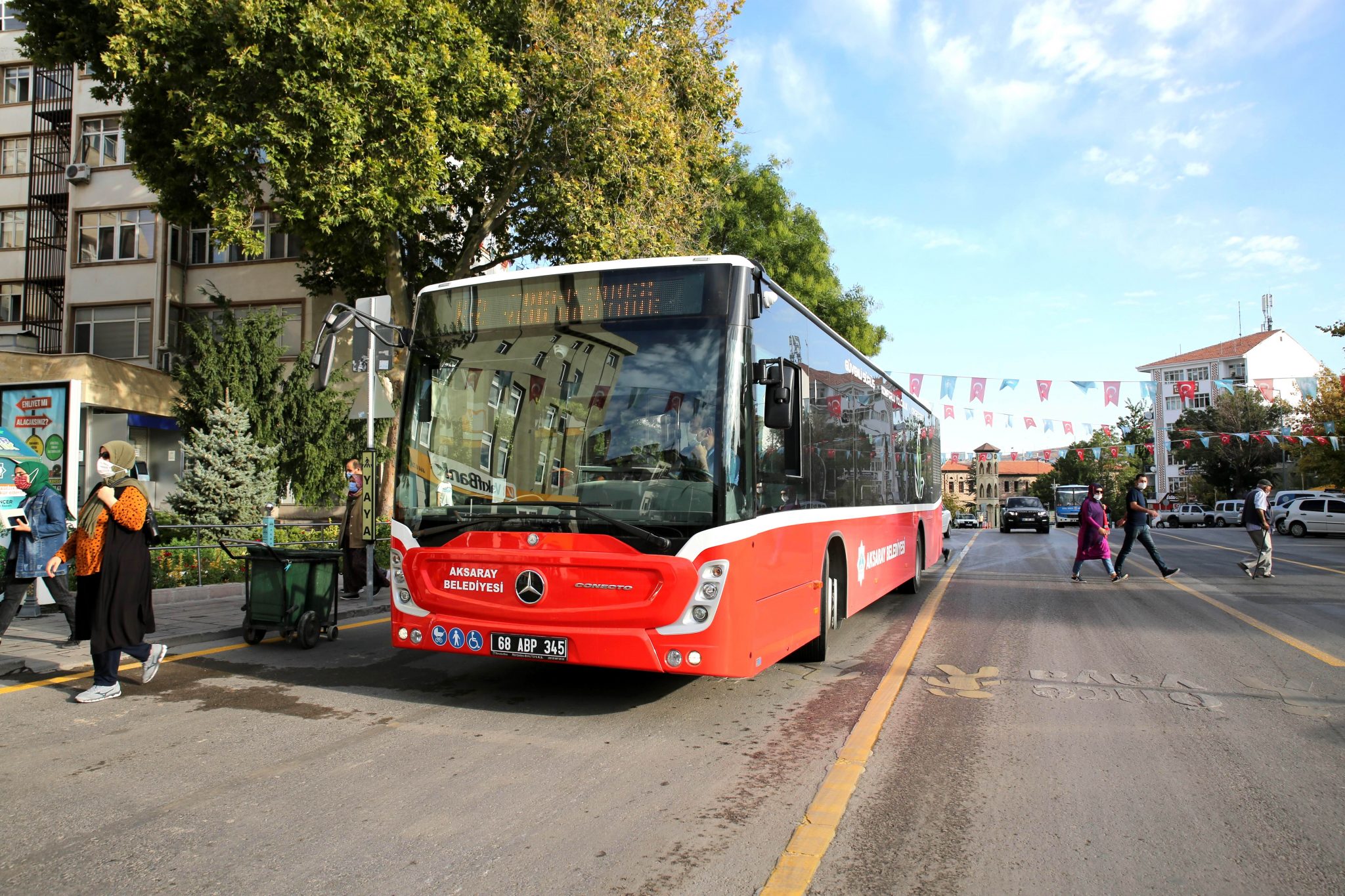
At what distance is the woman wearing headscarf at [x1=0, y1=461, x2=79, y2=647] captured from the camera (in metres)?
7.71

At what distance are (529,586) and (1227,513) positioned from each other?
202 ft

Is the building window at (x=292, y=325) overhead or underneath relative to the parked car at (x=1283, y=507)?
overhead

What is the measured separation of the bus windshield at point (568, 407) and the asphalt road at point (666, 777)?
1425 millimetres

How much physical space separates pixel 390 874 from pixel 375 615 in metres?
8.12

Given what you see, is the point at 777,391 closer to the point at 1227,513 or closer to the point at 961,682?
the point at 961,682

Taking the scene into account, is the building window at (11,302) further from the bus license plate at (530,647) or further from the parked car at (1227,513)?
the parked car at (1227,513)

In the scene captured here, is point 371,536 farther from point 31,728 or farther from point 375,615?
point 31,728

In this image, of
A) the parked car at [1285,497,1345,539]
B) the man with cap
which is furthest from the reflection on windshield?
the parked car at [1285,497,1345,539]

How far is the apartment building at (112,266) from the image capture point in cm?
2962

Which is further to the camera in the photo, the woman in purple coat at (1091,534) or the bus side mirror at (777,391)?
the woman in purple coat at (1091,534)

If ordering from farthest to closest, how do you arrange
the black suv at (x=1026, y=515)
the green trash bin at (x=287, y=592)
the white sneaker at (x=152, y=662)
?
the black suv at (x=1026, y=515)
the green trash bin at (x=287, y=592)
the white sneaker at (x=152, y=662)

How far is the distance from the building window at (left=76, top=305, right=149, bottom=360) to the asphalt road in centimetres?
2695

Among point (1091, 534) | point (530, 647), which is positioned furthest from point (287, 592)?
point (1091, 534)

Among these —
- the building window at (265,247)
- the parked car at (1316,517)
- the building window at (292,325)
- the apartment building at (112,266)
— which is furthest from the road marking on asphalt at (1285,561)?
the building window at (265,247)
